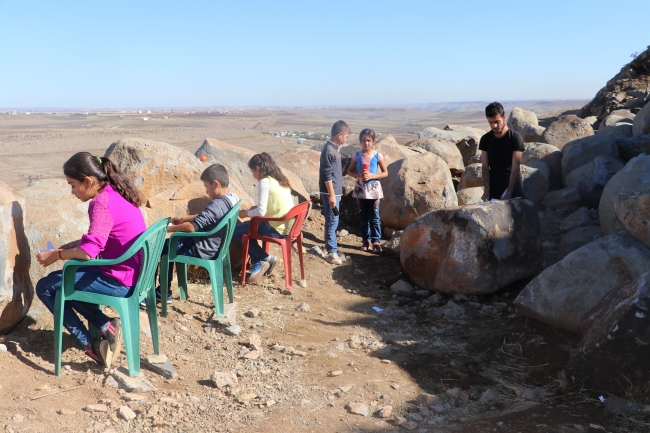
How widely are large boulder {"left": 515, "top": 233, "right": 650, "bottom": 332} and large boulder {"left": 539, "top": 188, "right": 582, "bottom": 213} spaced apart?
303 centimetres

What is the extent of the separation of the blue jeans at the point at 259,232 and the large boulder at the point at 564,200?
4.03 metres

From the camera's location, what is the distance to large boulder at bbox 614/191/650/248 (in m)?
4.82

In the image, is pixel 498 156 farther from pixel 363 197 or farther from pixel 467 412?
pixel 467 412

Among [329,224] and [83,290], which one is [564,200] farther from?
[83,290]

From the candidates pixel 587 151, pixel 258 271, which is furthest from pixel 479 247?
pixel 587 151

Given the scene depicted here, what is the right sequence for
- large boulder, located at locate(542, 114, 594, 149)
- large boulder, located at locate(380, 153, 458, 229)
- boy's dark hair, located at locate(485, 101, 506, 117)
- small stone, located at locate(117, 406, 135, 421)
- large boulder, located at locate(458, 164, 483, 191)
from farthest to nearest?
large boulder, located at locate(542, 114, 594, 149) < large boulder, located at locate(458, 164, 483, 191) < large boulder, located at locate(380, 153, 458, 229) < boy's dark hair, located at locate(485, 101, 506, 117) < small stone, located at locate(117, 406, 135, 421)

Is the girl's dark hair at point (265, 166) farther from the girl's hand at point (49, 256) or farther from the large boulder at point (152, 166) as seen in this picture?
the girl's hand at point (49, 256)

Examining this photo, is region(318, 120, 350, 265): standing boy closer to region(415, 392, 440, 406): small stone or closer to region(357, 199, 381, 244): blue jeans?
region(357, 199, 381, 244): blue jeans

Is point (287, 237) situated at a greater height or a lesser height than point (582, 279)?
greater

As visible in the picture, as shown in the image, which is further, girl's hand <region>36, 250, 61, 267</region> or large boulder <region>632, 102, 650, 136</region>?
large boulder <region>632, 102, 650, 136</region>

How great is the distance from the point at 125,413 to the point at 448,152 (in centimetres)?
790

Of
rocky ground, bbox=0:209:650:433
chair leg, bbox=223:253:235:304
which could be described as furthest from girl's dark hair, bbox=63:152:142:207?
chair leg, bbox=223:253:235:304

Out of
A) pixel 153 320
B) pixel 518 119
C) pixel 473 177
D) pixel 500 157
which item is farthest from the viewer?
pixel 518 119

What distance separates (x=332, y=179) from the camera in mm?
6883
